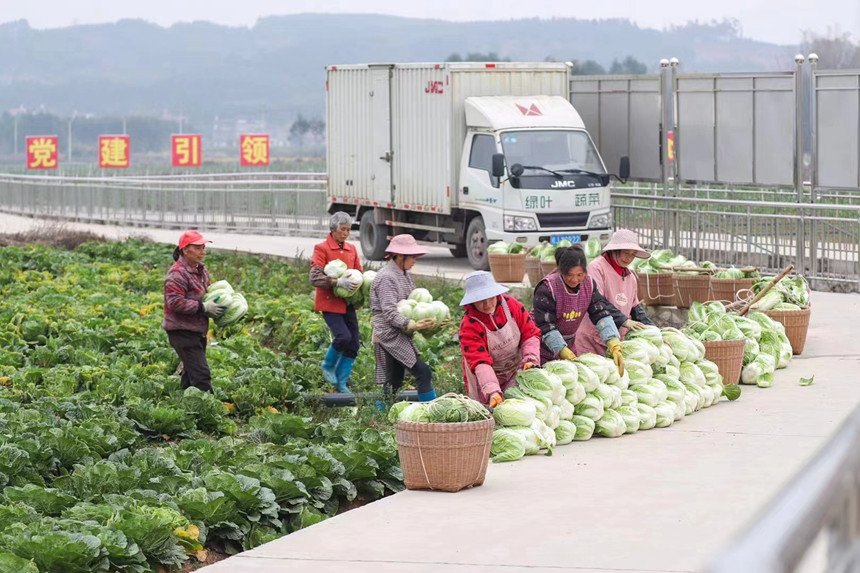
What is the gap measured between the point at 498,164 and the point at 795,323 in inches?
327

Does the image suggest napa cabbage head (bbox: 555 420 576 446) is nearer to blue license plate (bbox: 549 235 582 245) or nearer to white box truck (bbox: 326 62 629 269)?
white box truck (bbox: 326 62 629 269)

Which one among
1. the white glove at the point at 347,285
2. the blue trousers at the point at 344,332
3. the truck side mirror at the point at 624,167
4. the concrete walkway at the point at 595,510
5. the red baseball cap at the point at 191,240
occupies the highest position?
the truck side mirror at the point at 624,167

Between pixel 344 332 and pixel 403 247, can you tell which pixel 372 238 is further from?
pixel 403 247

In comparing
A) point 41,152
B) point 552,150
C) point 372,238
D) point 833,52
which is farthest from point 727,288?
point 833,52

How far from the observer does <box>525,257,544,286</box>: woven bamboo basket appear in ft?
60.9

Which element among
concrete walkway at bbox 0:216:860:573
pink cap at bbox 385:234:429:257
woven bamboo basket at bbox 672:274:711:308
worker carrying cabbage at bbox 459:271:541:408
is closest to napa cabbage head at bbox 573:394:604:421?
concrete walkway at bbox 0:216:860:573

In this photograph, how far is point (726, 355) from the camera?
12.0m

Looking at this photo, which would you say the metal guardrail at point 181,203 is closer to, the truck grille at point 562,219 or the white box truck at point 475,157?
Answer: the white box truck at point 475,157

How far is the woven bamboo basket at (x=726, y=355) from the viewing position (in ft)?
39.3

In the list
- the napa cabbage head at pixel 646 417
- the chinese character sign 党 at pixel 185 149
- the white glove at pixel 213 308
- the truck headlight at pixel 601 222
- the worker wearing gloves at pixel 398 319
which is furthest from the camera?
the chinese character sign 党 at pixel 185 149

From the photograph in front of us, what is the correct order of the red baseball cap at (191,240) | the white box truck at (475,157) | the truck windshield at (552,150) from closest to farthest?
the red baseball cap at (191,240)
the white box truck at (475,157)
the truck windshield at (552,150)

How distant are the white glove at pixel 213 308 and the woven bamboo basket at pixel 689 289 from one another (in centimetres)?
642

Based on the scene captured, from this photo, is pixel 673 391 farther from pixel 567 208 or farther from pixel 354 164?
pixel 354 164

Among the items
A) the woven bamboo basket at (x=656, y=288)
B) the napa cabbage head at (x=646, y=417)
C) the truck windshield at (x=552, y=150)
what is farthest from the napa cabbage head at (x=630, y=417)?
the truck windshield at (x=552, y=150)
